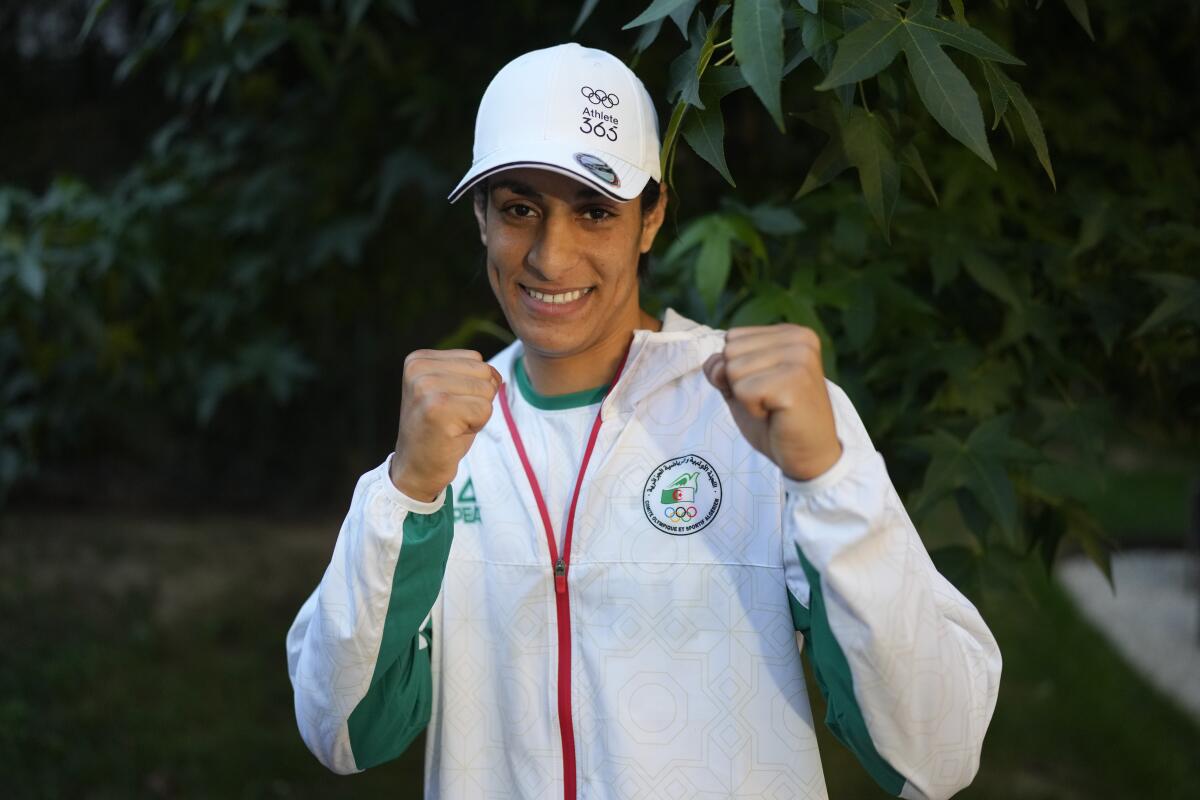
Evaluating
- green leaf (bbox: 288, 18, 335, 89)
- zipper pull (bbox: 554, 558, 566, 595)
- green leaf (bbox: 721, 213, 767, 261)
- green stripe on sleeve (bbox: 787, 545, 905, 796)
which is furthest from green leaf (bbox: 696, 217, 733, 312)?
green leaf (bbox: 288, 18, 335, 89)

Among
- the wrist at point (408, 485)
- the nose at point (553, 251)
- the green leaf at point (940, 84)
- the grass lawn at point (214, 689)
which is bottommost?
the grass lawn at point (214, 689)

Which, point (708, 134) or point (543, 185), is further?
point (543, 185)

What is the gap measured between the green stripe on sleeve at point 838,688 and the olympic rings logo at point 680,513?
202 millimetres

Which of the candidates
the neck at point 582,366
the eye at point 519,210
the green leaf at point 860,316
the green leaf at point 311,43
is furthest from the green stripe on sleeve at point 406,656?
the green leaf at point 311,43

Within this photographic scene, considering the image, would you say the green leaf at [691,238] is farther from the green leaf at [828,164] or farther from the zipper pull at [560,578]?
the zipper pull at [560,578]

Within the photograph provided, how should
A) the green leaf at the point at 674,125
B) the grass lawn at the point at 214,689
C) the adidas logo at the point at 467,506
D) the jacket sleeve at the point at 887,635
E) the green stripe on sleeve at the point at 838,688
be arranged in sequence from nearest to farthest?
the jacket sleeve at the point at 887,635
the green stripe on sleeve at the point at 838,688
the green leaf at the point at 674,125
the adidas logo at the point at 467,506
the grass lawn at the point at 214,689

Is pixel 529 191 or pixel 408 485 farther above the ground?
pixel 529 191

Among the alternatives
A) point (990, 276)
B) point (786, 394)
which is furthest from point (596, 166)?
point (990, 276)

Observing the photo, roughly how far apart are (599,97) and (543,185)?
147 millimetres

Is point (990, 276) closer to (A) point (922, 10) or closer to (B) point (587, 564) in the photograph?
(A) point (922, 10)

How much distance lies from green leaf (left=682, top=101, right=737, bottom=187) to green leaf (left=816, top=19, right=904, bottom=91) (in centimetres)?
16

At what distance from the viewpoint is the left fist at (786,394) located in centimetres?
133

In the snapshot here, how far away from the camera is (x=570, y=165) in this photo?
5.31 feet

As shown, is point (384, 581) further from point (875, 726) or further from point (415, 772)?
point (415, 772)
